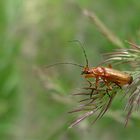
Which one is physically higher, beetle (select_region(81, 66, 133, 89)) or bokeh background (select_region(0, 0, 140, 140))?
bokeh background (select_region(0, 0, 140, 140))

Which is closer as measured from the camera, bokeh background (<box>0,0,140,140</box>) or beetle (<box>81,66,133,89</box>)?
beetle (<box>81,66,133,89</box>)

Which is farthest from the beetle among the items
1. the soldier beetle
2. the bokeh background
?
the bokeh background

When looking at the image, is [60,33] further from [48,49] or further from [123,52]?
[123,52]

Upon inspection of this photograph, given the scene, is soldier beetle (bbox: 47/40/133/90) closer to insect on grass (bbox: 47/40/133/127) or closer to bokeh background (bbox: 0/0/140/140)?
insect on grass (bbox: 47/40/133/127)

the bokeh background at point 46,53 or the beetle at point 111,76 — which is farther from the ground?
the bokeh background at point 46,53

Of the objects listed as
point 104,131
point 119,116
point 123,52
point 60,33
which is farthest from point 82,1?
point 123,52

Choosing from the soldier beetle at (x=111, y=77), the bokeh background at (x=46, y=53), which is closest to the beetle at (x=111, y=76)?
the soldier beetle at (x=111, y=77)

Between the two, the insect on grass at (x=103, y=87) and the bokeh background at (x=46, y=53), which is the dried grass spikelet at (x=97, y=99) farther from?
the bokeh background at (x=46, y=53)

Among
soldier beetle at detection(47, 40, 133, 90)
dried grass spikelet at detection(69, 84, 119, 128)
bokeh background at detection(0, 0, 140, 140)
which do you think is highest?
bokeh background at detection(0, 0, 140, 140)
